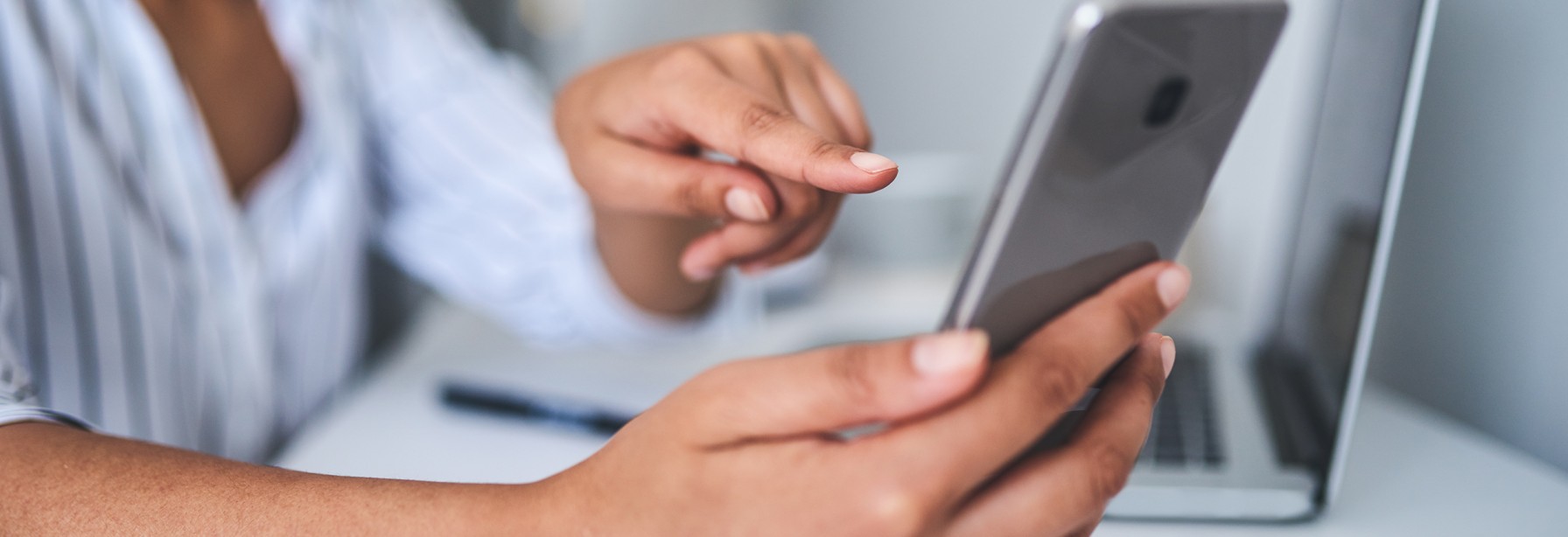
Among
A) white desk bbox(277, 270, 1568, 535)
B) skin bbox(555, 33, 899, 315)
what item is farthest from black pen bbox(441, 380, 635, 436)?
skin bbox(555, 33, 899, 315)

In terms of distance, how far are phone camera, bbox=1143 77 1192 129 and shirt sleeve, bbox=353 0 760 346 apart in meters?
0.41

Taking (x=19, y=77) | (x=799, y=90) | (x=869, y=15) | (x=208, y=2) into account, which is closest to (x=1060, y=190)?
(x=799, y=90)

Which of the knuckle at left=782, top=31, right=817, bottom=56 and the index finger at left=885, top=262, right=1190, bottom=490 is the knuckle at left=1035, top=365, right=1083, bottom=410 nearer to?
the index finger at left=885, top=262, right=1190, bottom=490

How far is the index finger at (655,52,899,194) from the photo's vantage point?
0.73ft

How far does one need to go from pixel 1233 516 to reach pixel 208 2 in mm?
578

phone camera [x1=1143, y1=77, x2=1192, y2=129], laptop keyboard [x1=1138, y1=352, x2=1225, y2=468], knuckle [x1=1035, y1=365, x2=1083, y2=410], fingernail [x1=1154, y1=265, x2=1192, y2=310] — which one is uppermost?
phone camera [x1=1143, y1=77, x2=1192, y2=129]

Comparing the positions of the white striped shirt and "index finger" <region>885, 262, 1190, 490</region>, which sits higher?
"index finger" <region>885, 262, 1190, 490</region>

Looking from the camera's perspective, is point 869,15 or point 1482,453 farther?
point 869,15

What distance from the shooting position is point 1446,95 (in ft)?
1.26

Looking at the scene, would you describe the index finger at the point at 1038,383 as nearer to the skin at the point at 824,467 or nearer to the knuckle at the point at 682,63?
the skin at the point at 824,467

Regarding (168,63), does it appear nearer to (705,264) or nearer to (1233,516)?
(705,264)

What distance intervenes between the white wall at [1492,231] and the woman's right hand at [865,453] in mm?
231

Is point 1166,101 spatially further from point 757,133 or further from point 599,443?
point 599,443

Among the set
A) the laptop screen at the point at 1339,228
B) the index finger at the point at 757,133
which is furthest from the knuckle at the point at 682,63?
the laptop screen at the point at 1339,228
